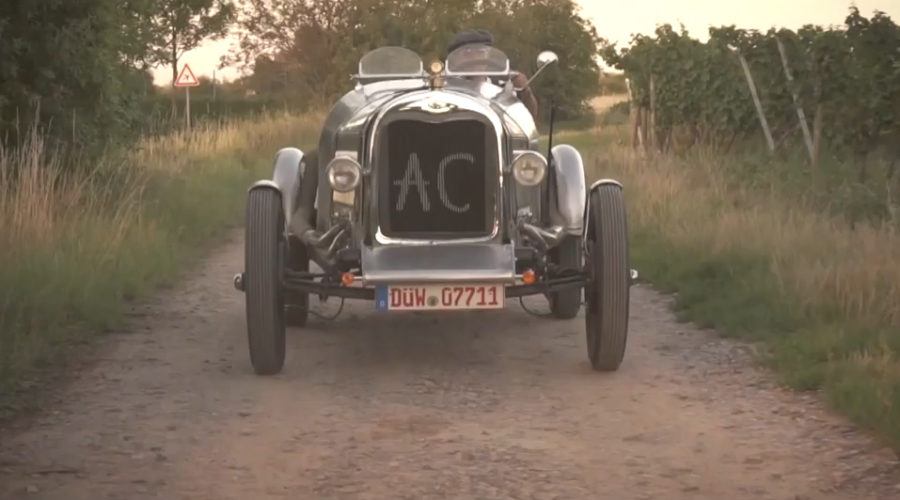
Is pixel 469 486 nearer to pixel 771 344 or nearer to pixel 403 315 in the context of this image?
pixel 771 344

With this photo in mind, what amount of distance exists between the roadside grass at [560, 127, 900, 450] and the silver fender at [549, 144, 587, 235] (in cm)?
129

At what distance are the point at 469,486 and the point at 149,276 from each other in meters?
6.06

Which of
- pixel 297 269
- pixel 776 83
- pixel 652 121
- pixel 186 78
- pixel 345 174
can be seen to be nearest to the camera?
pixel 345 174

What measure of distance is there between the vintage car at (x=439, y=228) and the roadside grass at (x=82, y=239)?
4.56ft

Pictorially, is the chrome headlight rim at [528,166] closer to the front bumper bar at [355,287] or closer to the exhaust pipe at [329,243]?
the front bumper bar at [355,287]

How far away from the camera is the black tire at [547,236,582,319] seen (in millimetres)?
8664

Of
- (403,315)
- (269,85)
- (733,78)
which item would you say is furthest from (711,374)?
(269,85)

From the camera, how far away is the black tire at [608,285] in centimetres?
772

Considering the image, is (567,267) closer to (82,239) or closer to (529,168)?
(529,168)

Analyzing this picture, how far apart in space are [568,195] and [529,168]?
49 centimetres

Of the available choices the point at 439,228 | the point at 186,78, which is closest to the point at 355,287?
the point at 439,228

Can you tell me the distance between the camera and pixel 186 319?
980cm

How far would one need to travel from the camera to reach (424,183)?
26.6 feet

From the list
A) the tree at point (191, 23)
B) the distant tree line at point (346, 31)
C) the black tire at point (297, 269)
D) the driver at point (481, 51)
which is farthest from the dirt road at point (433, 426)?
the distant tree line at point (346, 31)
